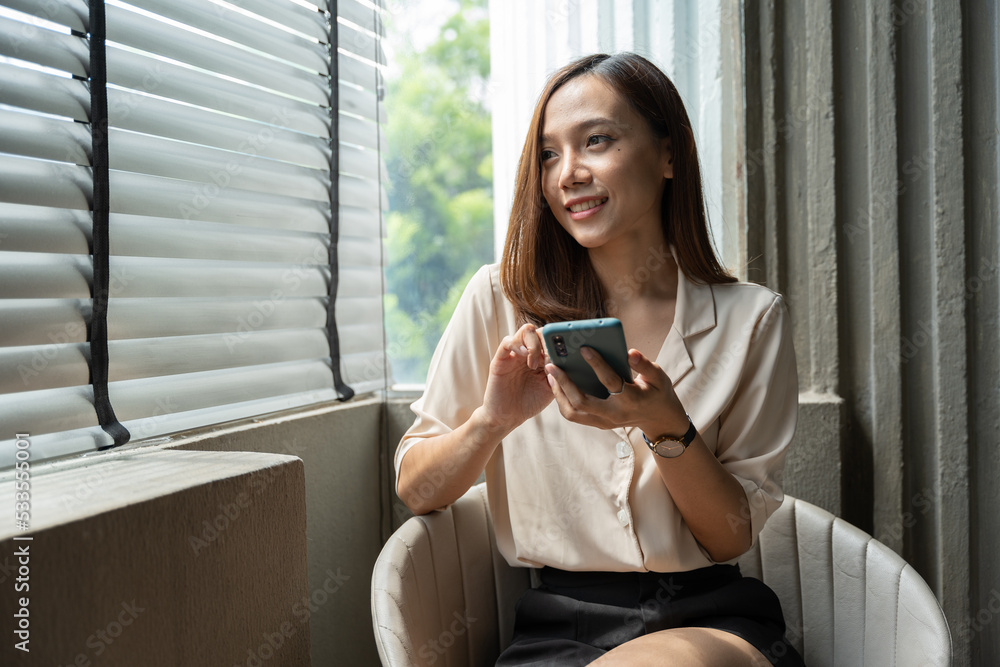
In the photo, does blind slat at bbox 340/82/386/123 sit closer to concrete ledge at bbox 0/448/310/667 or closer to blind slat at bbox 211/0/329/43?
blind slat at bbox 211/0/329/43

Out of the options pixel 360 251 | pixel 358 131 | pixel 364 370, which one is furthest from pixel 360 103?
pixel 364 370

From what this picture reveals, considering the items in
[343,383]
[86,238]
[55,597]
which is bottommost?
[55,597]

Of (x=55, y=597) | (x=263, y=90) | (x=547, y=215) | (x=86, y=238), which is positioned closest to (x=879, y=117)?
(x=547, y=215)

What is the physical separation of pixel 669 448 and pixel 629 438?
5.8 inches

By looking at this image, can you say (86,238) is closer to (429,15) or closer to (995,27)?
(429,15)

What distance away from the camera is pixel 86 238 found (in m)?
1.14

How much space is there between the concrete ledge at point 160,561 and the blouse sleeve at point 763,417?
30.8 inches

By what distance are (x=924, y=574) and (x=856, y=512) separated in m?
0.21

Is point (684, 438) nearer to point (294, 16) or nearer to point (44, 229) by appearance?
point (44, 229)

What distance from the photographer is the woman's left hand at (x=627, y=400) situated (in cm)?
108

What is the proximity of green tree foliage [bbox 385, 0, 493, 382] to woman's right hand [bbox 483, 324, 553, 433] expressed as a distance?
893 mm

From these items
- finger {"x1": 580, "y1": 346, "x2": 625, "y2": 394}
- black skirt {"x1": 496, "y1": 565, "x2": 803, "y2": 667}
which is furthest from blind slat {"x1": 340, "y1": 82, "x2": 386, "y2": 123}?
black skirt {"x1": 496, "y1": 565, "x2": 803, "y2": 667}

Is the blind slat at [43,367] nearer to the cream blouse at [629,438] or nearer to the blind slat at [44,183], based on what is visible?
the blind slat at [44,183]

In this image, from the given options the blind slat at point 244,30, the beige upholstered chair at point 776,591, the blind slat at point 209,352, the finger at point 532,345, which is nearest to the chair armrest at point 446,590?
the beige upholstered chair at point 776,591
